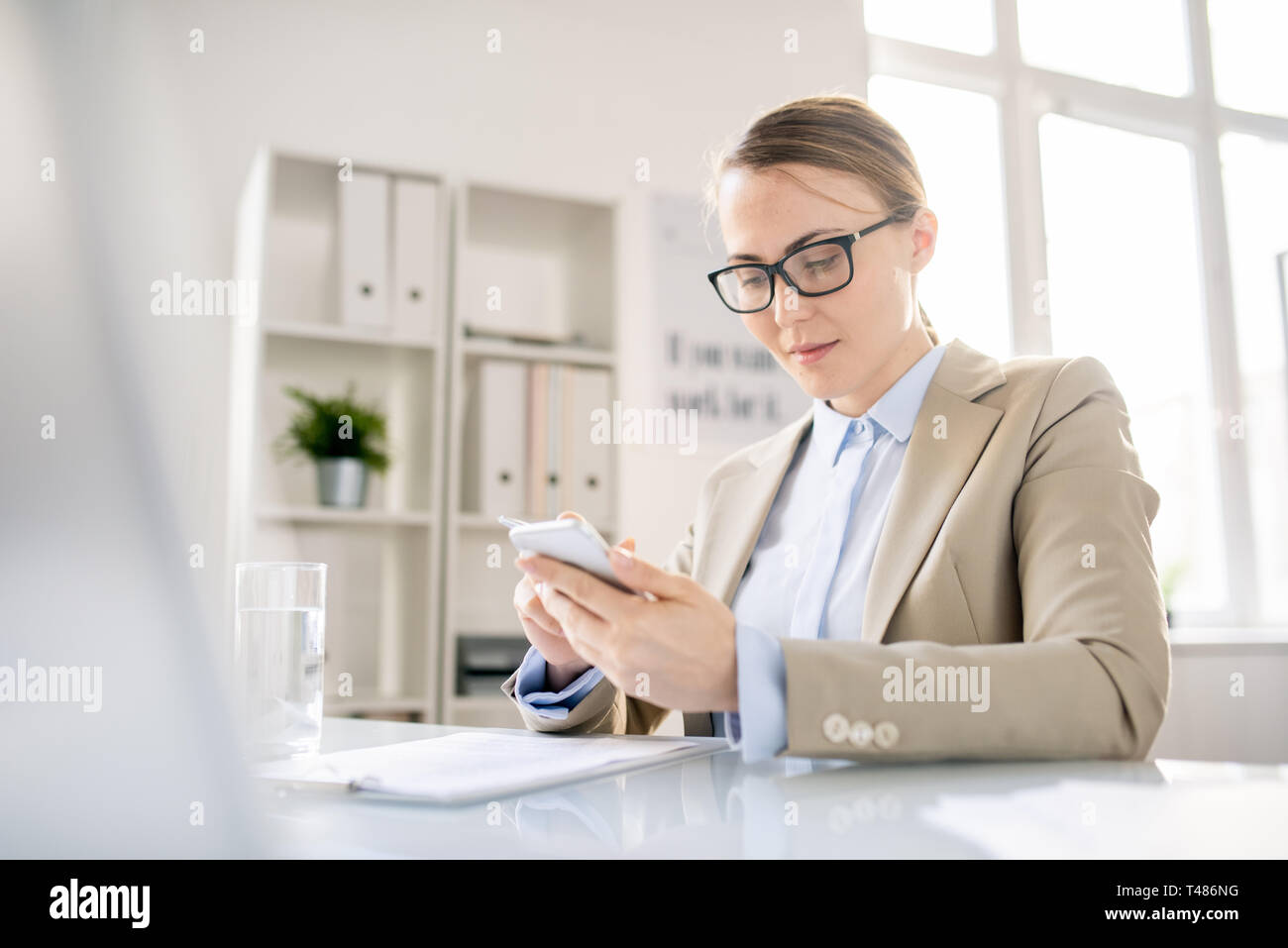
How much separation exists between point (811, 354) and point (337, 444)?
4.51 ft

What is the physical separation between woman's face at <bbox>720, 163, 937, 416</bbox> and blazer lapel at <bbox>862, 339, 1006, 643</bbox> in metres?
0.10

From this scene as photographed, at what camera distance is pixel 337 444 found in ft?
7.29

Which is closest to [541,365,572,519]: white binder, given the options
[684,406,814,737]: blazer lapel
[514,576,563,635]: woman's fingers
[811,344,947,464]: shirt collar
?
[684,406,814,737]: blazer lapel

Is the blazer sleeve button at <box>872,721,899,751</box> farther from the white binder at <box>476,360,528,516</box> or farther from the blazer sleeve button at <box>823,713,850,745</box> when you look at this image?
the white binder at <box>476,360,528,516</box>

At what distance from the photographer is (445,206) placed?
241 cm

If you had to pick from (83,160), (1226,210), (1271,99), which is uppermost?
(1271,99)

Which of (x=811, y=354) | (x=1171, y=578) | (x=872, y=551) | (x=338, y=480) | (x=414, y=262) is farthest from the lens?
(x=1171, y=578)

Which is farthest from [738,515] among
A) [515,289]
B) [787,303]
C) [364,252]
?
[515,289]

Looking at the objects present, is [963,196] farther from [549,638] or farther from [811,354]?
[549,638]

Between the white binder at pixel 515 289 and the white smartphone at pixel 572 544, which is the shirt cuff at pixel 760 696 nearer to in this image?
the white smartphone at pixel 572 544

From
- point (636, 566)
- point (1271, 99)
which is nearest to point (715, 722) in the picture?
point (636, 566)

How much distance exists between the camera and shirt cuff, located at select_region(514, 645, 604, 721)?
0.99 meters
